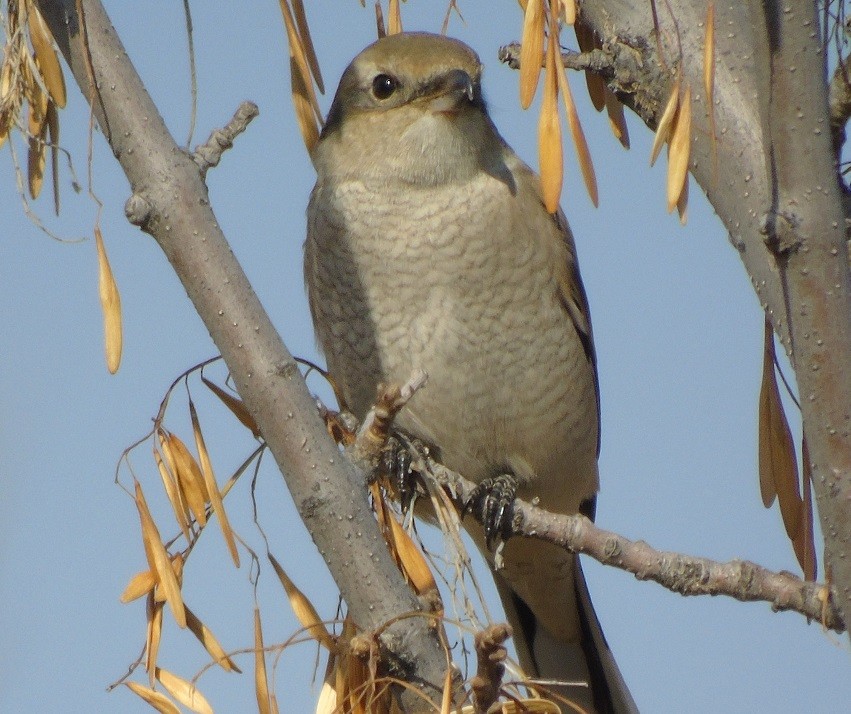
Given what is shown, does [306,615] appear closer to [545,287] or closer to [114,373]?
[114,373]

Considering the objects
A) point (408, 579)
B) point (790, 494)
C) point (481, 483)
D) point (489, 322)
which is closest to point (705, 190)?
point (790, 494)

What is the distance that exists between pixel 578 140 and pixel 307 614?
753mm

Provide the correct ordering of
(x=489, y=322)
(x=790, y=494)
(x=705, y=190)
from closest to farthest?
(x=705, y=190) < (x=790, y=494) < (x=489, y=322)

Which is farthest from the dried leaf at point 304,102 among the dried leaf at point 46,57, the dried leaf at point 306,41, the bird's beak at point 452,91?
the bird's beak at point 452,91

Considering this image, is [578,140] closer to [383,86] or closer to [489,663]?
[489,663]

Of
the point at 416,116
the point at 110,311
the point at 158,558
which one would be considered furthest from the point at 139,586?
the point at 416,116

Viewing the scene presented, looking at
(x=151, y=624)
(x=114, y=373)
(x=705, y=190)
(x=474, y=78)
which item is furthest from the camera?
(x=474, y=78)

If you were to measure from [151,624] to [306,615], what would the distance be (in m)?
0.21

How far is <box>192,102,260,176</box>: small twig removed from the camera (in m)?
1.57

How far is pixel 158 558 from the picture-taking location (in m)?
1.61

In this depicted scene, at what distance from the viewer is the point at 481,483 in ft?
10.1

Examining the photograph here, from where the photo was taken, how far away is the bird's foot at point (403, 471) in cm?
221

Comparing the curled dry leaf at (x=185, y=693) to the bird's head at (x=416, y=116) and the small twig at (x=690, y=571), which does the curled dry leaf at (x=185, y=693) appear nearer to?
the small twig at (x=690, y=571)

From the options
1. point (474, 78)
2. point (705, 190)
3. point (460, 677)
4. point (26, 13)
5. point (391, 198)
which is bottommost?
point (460, 677)
